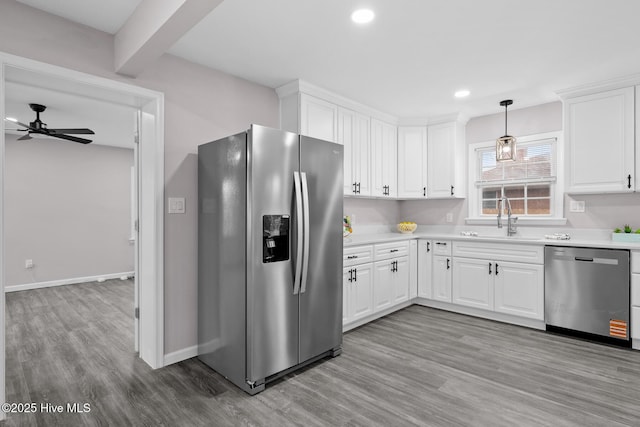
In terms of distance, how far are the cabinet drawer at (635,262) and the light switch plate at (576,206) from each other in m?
0.89

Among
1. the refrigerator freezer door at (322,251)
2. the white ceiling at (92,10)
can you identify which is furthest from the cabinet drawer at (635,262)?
the white ceiling at (92,10)

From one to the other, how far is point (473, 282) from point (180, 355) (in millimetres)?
3169

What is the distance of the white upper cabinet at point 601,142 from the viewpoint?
10.9 ft

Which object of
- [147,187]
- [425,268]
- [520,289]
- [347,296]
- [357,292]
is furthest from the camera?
[425,268]

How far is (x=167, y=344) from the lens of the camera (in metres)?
2.72

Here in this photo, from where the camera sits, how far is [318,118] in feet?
11.6

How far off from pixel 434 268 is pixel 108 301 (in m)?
4.35

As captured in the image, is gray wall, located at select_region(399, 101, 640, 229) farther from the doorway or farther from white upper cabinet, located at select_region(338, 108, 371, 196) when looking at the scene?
the doorway

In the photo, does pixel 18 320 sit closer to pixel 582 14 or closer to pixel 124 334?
pixel 124 334

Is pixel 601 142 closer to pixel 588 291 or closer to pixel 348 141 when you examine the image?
pixel 588 291

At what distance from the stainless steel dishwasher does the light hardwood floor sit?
7.5 inches

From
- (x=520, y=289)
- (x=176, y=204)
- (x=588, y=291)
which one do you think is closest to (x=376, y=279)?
(x=520, y=289)

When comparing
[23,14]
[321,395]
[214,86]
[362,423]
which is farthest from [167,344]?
[23,14]

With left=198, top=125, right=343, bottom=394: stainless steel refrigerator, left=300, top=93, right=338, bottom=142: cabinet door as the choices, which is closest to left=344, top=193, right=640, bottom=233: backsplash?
left=300, top=93, right=338, bottom=142: cabinet door
